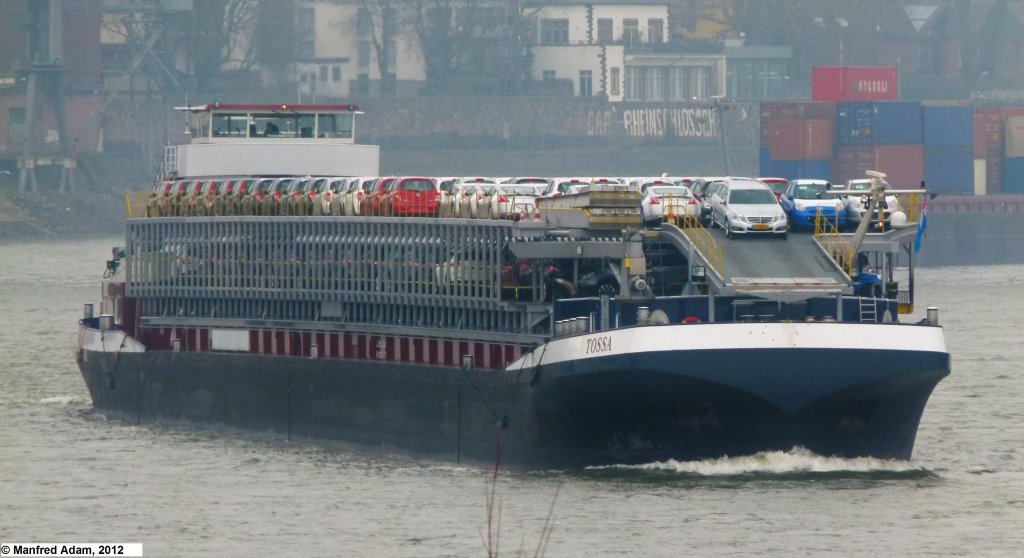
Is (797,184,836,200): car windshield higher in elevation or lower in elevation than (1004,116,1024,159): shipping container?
lower

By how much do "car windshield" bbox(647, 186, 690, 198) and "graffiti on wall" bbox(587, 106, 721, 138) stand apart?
144359mm

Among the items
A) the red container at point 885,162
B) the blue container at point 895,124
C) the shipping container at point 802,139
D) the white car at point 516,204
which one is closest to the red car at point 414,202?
the white car at point 516,204

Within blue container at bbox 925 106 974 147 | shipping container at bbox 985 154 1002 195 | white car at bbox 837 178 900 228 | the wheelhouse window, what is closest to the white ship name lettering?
→ white car at bbox 837 178 900 228

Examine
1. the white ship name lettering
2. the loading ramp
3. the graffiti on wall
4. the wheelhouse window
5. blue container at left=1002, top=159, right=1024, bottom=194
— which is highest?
the graffiti on wall

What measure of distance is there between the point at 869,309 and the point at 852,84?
113 metres

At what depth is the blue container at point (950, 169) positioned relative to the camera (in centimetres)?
15088

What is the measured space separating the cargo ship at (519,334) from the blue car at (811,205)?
3.27ft

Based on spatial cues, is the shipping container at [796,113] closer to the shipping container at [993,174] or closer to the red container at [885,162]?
the red container at [885,162]

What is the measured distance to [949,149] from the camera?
15112 cm

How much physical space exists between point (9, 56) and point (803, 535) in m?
147

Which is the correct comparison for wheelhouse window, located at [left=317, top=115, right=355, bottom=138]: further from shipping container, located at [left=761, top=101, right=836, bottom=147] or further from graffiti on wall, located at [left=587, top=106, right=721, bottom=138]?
graffiti on wall, located at [left=587, top=106, right=721, bottom=138]

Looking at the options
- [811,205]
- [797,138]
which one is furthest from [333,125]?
[797,138]

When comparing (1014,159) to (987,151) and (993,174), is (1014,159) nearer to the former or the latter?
(987,151)

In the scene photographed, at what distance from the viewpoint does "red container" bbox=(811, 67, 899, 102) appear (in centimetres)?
Result: 15900
